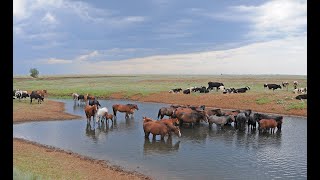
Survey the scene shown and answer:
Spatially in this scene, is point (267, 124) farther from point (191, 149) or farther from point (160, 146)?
point (160, 146)

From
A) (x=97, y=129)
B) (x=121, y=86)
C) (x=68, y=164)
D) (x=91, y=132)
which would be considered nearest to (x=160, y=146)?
(x=68, y=164)

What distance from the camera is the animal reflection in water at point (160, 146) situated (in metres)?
17.8

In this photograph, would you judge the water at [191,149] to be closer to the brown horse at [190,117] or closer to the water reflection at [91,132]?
the water reflection at [91,132]

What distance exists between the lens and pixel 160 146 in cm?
1881

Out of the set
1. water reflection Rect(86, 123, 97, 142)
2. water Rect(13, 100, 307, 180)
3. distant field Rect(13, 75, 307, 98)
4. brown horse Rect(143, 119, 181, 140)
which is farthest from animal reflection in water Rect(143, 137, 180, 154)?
distant field Rect(13, 75, 307, 98)

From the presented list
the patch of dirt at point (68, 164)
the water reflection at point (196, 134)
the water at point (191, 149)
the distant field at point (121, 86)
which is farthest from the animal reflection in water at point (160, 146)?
the distant field at point (121, 86)

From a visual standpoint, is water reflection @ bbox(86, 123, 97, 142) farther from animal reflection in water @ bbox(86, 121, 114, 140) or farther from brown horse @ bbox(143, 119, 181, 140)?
brown horse @ bbox(143, 119, 181, 140)

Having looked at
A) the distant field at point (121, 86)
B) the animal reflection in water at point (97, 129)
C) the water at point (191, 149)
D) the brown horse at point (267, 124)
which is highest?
the distant field at point (121, 86)

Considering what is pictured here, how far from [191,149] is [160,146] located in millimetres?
1809
